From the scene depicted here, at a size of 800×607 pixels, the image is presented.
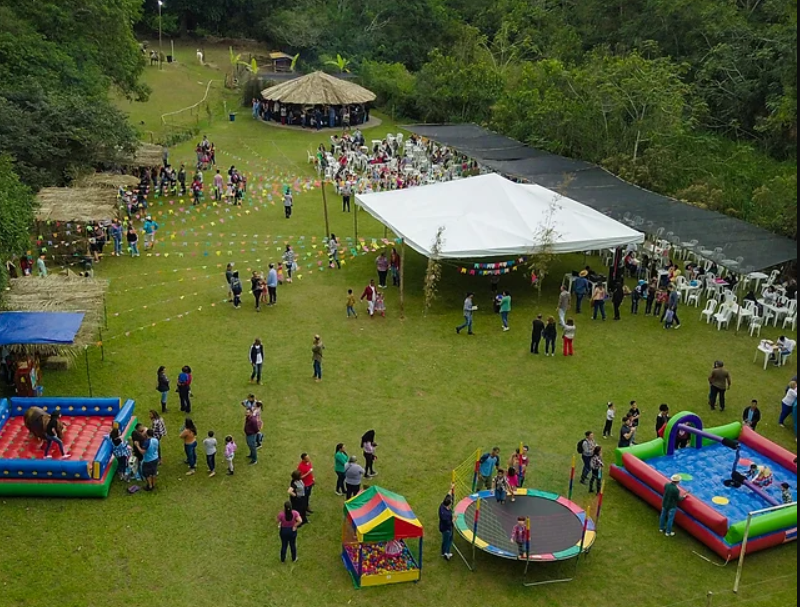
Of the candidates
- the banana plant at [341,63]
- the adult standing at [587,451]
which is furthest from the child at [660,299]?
the banana plant at [341,63]

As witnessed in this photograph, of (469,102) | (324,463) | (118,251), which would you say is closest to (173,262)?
(118,251)

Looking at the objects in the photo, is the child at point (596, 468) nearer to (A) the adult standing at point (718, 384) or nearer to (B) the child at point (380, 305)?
(A) the adult standing at point (718, 384)

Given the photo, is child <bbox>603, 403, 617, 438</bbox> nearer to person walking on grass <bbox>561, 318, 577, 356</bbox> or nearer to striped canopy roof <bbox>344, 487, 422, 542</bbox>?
person walking on grass <bbox>561, 318, 577, 356</bbox>

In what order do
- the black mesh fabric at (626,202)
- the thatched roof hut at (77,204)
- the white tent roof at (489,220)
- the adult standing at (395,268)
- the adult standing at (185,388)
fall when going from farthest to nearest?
the thatched roof hut at (77,204), the adult standing at (395,268), the black mesh fabric at (626,202), the white tent roof at (489,220), the adult standing at (185,388)

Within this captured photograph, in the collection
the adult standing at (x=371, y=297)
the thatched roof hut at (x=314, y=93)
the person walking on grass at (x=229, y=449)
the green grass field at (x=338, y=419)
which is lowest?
the green grass field at (x=338, y=419)

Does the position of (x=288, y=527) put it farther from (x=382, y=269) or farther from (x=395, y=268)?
(x=395, y=268)

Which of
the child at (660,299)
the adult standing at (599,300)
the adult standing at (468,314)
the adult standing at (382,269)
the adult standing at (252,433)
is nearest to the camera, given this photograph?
the adult standing at (252,433)

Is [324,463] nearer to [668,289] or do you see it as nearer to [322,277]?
[322,277]
